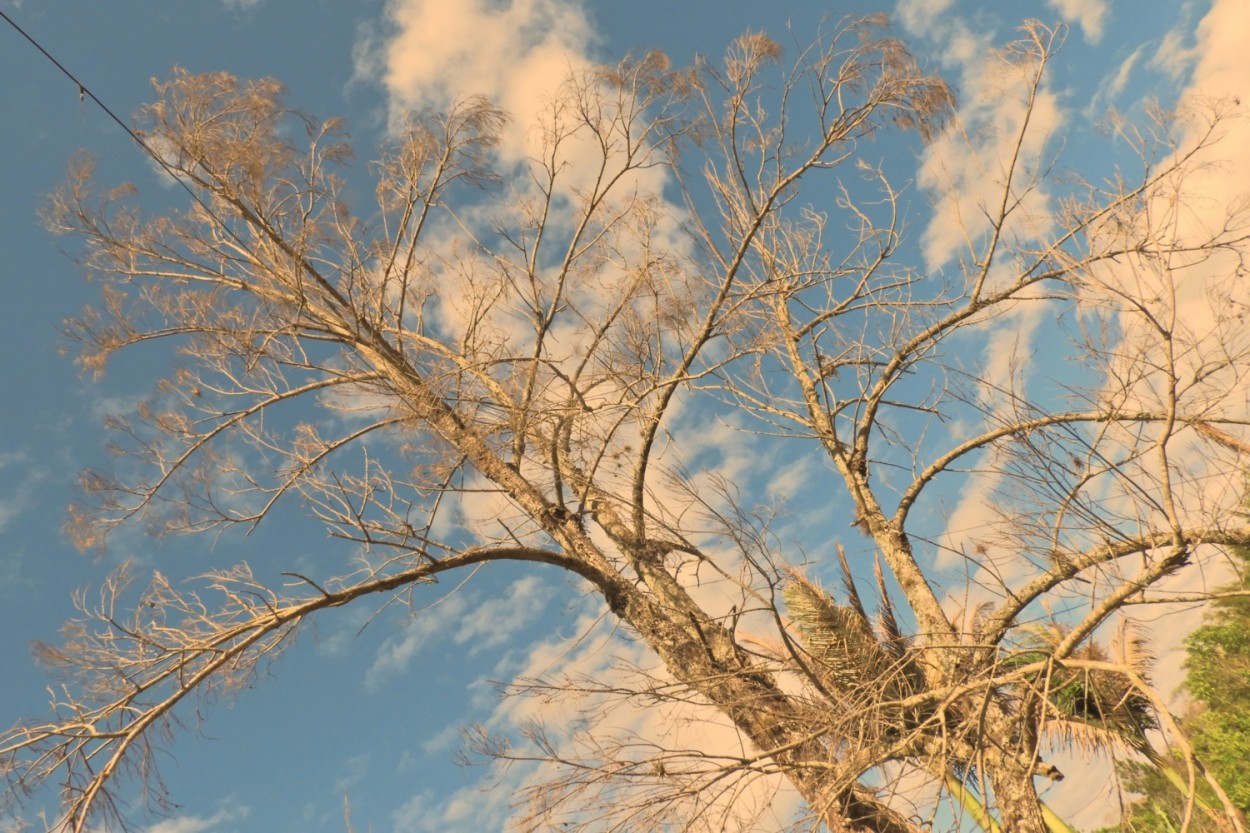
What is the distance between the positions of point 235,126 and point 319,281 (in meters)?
1.00

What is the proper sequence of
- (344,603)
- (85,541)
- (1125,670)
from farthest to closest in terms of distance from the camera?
(85,541) < (344,603) < (1125,670)

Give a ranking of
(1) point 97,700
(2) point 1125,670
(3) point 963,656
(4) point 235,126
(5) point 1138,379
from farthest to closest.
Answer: (4) point 235,126 < (1) point 97,700 < (3) point 963,656 < (5) point 1138,379 < (2) point 1125,670

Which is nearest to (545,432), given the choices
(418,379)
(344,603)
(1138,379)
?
(418,379)

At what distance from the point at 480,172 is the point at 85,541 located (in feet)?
12.2

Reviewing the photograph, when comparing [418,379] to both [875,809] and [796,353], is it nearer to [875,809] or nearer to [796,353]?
[796,353]

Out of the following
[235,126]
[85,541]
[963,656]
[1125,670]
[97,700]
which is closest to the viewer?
[1125,670]

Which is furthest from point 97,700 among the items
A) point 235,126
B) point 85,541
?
point 235,126

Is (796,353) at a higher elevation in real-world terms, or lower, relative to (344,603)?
higher

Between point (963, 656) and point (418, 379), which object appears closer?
point (963, 656)

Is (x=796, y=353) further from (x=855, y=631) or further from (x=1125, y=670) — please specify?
(x=1125, y=670)

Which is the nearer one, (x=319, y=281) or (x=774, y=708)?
(x=774, y=708)

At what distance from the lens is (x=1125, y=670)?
2439 mm

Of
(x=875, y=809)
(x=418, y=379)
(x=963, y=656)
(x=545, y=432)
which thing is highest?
(x=418, y=379)

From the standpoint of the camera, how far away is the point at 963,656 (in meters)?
3.54
